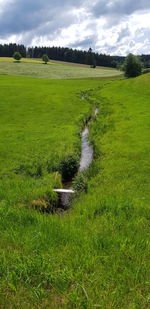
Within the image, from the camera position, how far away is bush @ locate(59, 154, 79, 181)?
14398 millimetres

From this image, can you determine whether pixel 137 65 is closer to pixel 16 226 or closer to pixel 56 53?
pixel 16 226

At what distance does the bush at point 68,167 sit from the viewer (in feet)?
47.2

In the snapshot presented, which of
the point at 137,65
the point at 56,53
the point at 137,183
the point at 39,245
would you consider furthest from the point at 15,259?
the point at 56,53

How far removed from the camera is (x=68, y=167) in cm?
1484

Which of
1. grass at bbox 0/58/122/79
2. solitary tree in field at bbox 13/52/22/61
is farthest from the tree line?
grass at bbox 0/58/122/79

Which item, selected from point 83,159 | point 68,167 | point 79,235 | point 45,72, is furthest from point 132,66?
point 79,235

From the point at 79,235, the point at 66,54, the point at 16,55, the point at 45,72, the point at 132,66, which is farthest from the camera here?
the point at 66,54

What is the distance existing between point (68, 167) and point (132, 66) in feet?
279

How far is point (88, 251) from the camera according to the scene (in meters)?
5.93

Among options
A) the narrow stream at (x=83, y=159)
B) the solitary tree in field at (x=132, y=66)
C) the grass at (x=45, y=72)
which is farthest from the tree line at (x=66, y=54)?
the narrow stream at (x=83, y=159)

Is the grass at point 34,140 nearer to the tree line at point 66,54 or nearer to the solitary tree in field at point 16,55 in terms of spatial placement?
the solitary tree in field at point 16,55

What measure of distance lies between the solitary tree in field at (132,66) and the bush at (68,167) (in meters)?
82.8

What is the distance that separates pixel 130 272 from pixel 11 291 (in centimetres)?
258

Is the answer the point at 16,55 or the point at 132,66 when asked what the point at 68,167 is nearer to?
the point at 132,66
